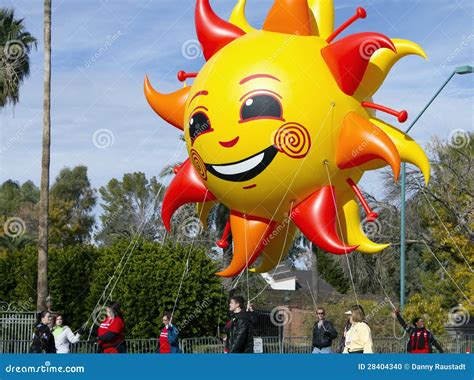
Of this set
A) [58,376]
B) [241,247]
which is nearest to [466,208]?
[241,247]

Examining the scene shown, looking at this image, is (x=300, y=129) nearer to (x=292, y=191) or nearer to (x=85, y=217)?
(x=292, y=191)

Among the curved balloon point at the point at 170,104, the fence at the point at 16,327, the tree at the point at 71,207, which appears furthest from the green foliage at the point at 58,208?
the curved balloon point at the point at 170,104

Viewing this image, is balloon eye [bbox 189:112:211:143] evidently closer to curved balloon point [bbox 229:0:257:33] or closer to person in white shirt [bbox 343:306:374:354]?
curved balloon point [bbox 229:0:257:33]

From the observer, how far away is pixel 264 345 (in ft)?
72.4

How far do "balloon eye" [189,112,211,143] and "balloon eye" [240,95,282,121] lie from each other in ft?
2.33

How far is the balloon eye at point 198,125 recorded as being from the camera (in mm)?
13156

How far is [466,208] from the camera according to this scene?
2714 cm

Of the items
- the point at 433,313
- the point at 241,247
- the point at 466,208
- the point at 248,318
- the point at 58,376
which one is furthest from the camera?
the point at 466,208

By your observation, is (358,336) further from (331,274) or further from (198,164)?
(331,274)

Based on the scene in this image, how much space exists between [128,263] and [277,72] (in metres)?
12.9

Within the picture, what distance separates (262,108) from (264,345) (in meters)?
10.8

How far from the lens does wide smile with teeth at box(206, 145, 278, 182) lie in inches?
502

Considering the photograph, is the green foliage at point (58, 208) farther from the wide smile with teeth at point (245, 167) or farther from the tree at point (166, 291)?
the wide smile with teeth at point (245, 167)

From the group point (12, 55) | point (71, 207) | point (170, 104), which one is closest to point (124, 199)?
point (71, 207)
